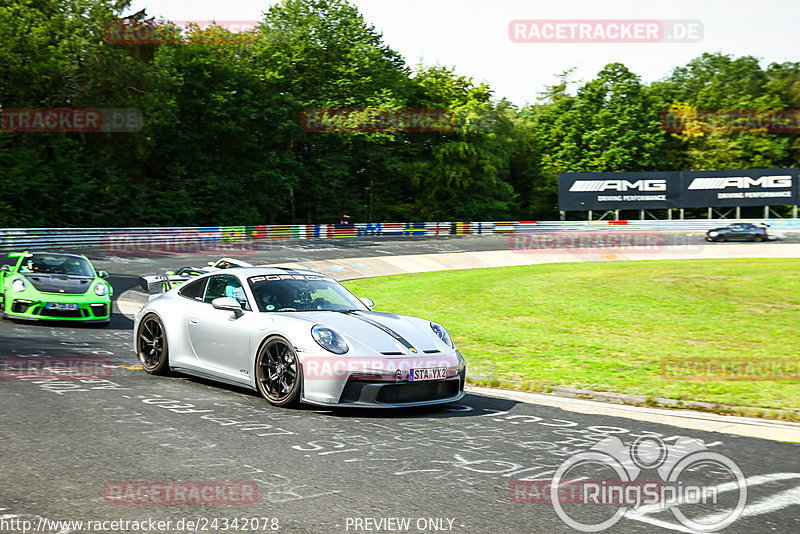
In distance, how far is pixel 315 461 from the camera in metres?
5.63

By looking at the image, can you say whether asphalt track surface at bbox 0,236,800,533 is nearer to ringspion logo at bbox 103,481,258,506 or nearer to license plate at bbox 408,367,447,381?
ringspion logo at bbox 103,481,258,506

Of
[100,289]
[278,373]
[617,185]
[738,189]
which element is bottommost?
[278,373]

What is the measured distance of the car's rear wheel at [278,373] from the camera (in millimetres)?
7414

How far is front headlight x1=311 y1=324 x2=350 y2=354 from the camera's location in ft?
24.0

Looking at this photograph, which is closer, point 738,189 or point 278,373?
point 278,373

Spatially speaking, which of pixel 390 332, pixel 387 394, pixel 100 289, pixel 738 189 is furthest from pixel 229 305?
pixel 738 189

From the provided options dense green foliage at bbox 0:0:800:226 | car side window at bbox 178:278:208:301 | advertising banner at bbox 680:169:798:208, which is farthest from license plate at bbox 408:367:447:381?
advertising banner at bbox 680:169:798:208

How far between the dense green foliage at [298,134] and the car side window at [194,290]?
116 ft

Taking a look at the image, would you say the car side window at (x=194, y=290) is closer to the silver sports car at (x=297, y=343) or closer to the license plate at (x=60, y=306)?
the silver sports car at (x=297, y=343)

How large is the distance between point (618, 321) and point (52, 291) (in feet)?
37.3

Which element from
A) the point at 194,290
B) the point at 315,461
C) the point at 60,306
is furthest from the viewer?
the point at 60,306

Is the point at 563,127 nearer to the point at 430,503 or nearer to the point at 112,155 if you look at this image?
the point at 112,155

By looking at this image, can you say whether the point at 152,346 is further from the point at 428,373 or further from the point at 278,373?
the point at 428,373

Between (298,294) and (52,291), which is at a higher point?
(298,294)
